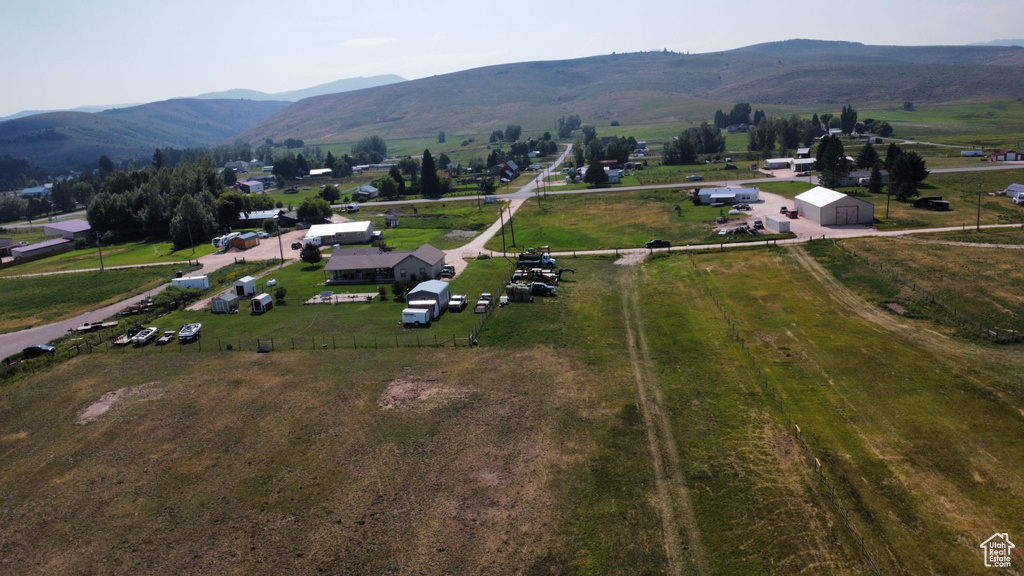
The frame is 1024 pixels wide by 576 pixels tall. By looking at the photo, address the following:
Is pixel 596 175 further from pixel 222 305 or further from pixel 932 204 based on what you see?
pixel 222 305

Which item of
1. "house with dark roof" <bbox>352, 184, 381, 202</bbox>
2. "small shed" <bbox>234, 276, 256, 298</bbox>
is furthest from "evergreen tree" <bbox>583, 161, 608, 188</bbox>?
"small shed" <bbox>234, 276, 256, 298</bbox>

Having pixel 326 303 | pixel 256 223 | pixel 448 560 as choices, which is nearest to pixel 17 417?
pixel 326 303

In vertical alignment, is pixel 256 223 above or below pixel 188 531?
above

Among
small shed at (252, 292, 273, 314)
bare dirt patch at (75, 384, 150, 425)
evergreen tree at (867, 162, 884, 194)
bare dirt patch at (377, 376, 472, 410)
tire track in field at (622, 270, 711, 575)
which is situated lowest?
tire track in field at (622, 270, 711, 575)

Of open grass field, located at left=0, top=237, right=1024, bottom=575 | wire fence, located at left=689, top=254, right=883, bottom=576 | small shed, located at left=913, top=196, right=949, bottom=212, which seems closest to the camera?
wire fence, located at left=689, top=254, right=883, bottom=576

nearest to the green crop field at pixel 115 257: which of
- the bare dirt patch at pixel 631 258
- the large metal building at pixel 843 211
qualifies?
the bare dirt patch at pixel 631 258

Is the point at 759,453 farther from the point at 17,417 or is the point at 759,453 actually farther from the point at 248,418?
the point at 17,417

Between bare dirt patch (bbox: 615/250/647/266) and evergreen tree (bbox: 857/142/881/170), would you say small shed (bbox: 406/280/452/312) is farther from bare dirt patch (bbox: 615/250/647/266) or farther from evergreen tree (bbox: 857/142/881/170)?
evergreen tree (bbox: 857/142/881/170)
